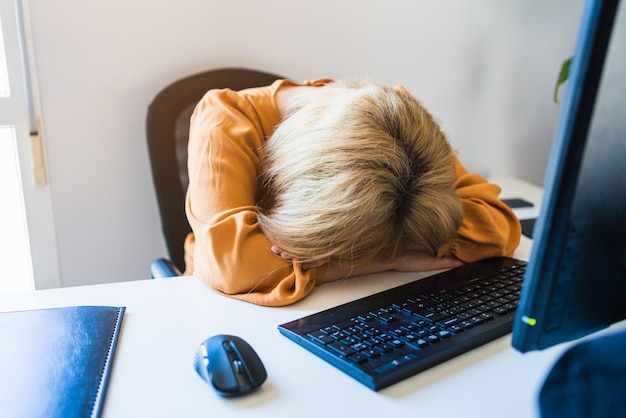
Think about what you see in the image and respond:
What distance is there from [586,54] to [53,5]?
1272 mm

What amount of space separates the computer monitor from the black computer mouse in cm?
31

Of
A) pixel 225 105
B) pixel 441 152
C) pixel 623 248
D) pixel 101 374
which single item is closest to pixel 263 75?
pixel 225 105

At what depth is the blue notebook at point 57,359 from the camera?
632mm

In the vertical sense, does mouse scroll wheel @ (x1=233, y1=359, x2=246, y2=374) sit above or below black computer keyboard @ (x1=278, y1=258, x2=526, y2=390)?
above

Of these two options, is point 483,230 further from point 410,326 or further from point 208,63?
point 208,63

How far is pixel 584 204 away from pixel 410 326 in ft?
1.17

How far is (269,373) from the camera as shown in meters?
0.72

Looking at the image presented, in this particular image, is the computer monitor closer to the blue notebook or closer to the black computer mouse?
→ the black computer mouse

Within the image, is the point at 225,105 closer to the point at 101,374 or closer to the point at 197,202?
the point at 197,202

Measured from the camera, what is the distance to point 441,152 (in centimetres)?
96

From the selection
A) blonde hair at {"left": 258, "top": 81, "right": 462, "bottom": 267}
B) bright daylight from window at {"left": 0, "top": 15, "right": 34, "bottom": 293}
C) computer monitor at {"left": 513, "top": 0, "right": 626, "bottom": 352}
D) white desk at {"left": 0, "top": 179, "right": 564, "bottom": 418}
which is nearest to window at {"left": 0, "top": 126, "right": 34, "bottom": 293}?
bright daylight from window at {"left": 0, "top": 15, "right": 34, "bottom": 293}

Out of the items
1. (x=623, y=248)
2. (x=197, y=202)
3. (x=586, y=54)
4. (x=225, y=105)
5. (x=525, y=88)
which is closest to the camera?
(x=586, y=54)

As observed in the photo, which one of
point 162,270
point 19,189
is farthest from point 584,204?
point 19,189

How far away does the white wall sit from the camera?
1424mm
